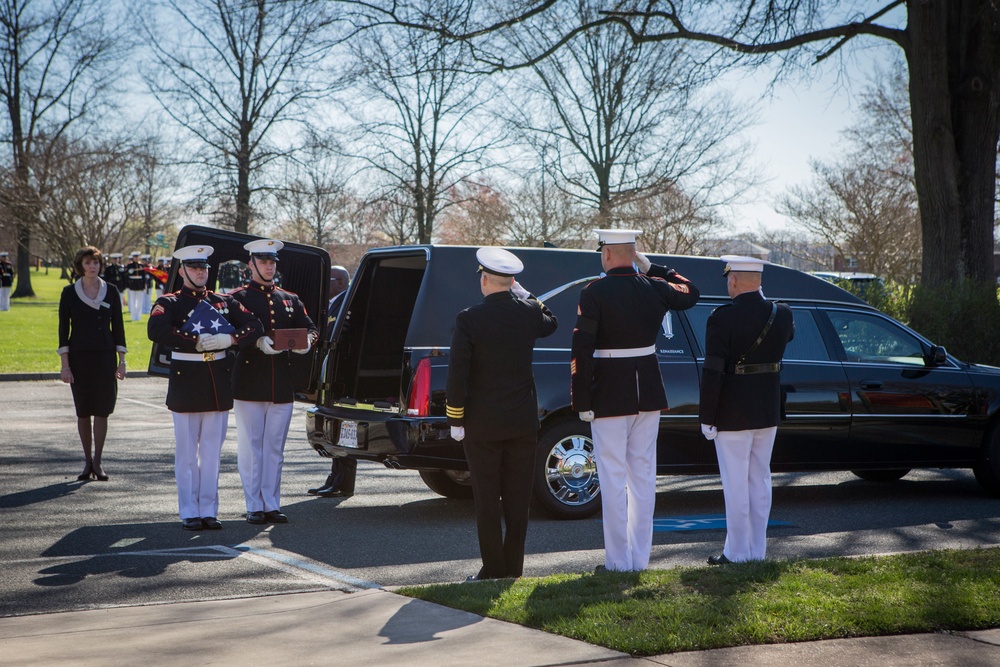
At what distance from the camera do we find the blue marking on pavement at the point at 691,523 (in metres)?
8.26

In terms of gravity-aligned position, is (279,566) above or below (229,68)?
below

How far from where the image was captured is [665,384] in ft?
28.5

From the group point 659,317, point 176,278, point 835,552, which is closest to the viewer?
point 659,317

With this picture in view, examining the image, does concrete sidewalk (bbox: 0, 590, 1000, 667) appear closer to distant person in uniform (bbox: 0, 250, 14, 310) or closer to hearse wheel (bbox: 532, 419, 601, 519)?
hearse wheel (bbox: 532, 419, 601, 519)

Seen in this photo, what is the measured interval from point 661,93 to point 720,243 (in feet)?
16.6

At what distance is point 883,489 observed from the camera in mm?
10289

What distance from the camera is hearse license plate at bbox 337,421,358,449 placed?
8.27 metres

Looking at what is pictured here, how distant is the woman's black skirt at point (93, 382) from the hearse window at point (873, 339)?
6376 mm

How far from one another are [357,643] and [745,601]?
1.85 metres

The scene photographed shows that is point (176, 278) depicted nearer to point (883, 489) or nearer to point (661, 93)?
point (883, 489)

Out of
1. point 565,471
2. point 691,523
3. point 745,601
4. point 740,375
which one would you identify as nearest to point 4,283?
point 565,471

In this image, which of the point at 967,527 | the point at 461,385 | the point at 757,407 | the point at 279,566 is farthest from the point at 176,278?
the point at 967,527

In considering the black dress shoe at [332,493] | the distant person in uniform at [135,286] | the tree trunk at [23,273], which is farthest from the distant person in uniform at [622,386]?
the tree trunk at [23,273]

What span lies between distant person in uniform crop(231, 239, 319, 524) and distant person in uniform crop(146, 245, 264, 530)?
0.47 ft
